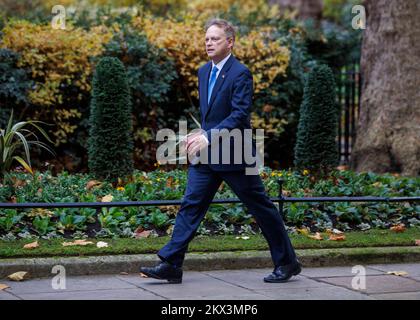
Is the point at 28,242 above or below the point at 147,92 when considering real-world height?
below

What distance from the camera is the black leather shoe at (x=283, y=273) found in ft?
23.0

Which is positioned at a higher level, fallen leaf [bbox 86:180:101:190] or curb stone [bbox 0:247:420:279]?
fallen leaf [bbox 86:180:101:190]

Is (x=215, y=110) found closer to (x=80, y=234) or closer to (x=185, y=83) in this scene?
(x=80, y=234)

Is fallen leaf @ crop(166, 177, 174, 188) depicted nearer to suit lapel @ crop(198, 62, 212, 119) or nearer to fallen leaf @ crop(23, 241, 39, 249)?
fallen leaf @ crop(23, 241, 39, 249)

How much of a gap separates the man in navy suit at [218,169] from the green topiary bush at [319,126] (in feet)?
12.6

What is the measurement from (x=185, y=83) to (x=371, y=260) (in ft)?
19.5

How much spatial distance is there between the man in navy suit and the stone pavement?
0.19 metres

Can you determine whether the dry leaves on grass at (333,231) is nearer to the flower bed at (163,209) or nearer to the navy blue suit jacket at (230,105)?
the flower bed at (163,209)

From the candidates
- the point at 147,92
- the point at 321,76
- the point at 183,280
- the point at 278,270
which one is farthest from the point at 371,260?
the point at 147,92

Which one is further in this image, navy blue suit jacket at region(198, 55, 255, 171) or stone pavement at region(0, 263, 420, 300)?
navy blue suit jacket at region(198, 55, 255, 171)

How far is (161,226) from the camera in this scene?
27.8 ft

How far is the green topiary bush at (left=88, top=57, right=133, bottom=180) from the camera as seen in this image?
32.8 ft

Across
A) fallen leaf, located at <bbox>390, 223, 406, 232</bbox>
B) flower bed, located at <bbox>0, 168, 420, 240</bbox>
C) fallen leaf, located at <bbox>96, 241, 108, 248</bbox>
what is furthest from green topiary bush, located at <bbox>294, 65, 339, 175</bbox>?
fallen leaf, located at <bbox>96, 241, 108, 248</bbox>

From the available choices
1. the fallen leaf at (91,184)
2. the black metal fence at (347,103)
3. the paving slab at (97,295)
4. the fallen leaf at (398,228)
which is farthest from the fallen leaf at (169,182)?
the black metal fence at (347,103)
